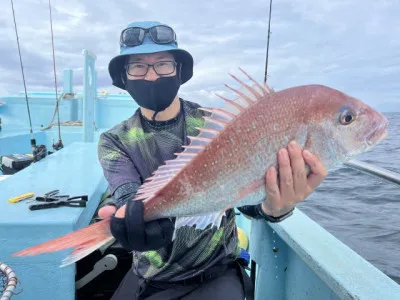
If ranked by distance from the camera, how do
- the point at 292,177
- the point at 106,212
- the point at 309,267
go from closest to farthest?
the point at 292,177 < the point at 106,212 < the point at 309,267

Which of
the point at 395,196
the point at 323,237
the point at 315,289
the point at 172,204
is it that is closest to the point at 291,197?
the point at 172,204

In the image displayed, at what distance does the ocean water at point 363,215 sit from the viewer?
527 centimetres

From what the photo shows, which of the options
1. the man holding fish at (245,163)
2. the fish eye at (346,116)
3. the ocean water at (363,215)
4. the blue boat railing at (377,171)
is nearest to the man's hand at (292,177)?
the man holding fish at (245,163)

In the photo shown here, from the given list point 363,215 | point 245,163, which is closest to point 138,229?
point 245,163

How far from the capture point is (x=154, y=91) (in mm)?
2125

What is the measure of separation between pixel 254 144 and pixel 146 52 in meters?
1.08

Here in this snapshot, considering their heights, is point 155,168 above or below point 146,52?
below

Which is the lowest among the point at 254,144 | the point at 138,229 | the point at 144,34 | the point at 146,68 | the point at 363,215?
the point at 363,215

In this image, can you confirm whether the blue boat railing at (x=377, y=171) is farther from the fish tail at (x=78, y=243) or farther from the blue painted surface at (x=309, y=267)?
the fish tail at (x=78, y=243)

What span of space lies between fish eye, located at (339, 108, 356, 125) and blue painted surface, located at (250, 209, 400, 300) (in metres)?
0.99

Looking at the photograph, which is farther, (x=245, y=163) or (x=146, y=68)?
(x=146, y=68)

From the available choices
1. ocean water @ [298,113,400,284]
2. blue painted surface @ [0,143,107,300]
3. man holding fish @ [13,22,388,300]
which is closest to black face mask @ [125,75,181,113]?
man holding fish @ [13,22,388,300]

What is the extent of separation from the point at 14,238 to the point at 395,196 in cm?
863

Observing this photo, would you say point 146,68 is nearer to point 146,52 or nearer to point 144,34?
point 146,52
